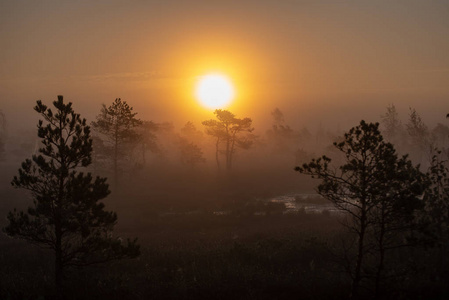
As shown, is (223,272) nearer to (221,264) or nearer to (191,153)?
(221,264)

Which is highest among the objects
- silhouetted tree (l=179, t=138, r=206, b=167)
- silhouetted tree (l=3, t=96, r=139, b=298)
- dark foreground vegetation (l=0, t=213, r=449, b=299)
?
silhouetted tree (l=179, t=138, r=206, b=167)

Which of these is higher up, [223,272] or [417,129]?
[417,129]

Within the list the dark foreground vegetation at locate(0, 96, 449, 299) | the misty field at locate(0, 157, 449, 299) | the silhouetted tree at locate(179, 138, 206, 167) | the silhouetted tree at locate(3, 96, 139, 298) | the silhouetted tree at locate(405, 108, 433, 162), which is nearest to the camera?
the dark foreground vegetation at locate(0, 96, 449, 299)

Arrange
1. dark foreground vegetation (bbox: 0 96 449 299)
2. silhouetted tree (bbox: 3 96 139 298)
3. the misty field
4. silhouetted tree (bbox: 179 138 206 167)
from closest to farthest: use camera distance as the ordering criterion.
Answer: dark foreground vegetation (bbox: 0 96 449 299), silhouetted tree (bbox: 3 96 139 298), the misty field, silhouetted tree (bbox: 179 138 206 167)

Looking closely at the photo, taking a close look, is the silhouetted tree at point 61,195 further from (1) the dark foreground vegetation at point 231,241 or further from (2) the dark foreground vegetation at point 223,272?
(2) the dark foreground vegetation at point 223,272

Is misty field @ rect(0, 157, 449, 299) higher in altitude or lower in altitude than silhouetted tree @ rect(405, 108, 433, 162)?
lower

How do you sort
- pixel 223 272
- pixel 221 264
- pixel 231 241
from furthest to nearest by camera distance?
pixel 231 241 → pixel 221 264 → pixel 223 272

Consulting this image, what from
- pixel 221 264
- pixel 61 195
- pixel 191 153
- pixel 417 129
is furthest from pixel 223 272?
pixel 191 153

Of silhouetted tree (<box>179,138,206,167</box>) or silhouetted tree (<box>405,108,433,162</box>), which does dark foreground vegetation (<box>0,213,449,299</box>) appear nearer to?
silhouetted tree (<box>405,108,433,162</box>)

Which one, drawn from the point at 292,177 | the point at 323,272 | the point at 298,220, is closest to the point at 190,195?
the point at 298,220

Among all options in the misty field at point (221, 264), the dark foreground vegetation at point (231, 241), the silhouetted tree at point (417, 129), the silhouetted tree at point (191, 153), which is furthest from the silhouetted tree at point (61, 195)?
the silhouetted tree at point (191, 153)

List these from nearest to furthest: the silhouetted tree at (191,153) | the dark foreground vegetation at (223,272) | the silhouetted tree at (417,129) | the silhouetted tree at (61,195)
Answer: the silhouetted tree at (61,195) < the dark foreground vegetation at (223,272) < the silhouetted tree at (417,129) < the silhouetted tree at (191,153)

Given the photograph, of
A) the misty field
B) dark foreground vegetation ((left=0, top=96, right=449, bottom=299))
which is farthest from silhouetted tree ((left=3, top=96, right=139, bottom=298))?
the misty field

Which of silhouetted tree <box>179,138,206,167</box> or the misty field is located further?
silhouetted tree <box>179,138,206,167</box>
